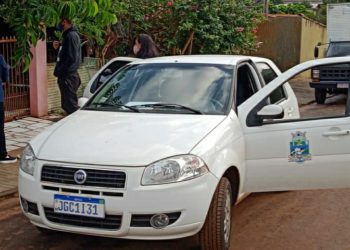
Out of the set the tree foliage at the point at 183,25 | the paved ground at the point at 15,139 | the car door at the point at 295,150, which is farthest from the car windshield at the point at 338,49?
the car door at the point at 295,150

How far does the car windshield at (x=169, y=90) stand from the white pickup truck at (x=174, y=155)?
1 centimetres

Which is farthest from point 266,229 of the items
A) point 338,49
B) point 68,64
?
point 338,49

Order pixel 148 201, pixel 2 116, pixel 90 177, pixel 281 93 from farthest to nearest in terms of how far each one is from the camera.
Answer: pixel 2 116 → pixel 281 93 → pixel 90 177 → pixel 148 201

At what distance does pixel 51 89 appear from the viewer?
34.9ft

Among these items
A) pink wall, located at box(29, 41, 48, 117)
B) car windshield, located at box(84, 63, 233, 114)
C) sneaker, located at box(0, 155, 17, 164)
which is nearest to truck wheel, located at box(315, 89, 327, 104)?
pink wall, located at box(29, 41, 48, 117)

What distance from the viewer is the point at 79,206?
399cm

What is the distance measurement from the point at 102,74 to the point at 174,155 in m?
3.58

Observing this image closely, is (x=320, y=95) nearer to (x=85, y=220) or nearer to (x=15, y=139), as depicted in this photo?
(x=15, y=139)

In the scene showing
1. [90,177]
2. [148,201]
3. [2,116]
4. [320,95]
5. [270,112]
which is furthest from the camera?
[320,95]

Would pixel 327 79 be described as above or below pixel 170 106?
below

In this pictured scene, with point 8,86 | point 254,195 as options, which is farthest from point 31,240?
point 8,86

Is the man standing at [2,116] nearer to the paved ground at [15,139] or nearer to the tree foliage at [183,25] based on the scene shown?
the paved ground at [15,139]

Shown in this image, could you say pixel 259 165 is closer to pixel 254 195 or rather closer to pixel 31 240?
pixel 254 195

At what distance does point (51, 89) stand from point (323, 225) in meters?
6.77
